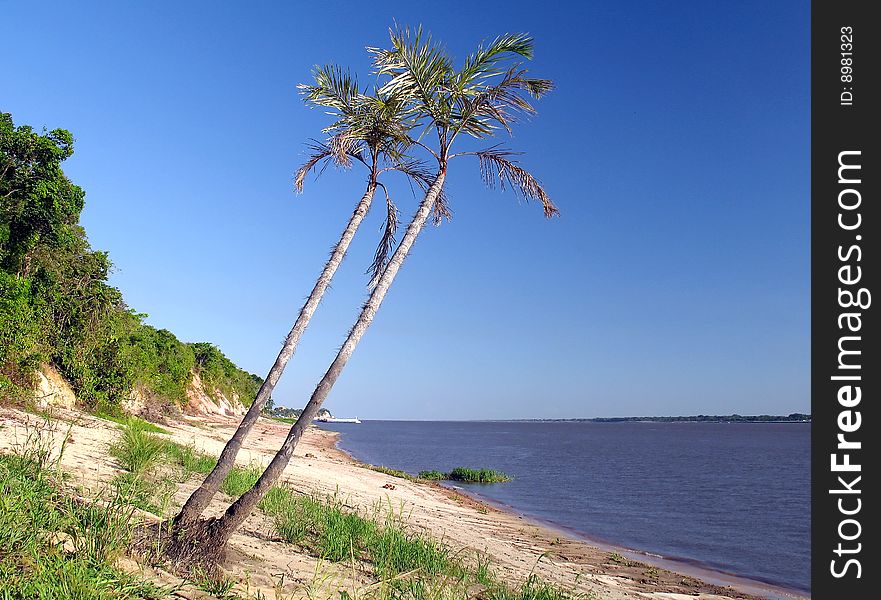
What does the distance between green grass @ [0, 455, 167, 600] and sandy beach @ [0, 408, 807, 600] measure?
15.6 inches

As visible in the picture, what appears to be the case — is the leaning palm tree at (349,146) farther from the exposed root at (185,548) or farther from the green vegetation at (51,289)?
the green vegetation at (51,289)

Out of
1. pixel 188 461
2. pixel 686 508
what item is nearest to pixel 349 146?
pixel 188 461

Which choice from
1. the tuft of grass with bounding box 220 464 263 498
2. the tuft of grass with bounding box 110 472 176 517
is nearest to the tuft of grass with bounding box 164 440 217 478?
the tuft of grass with bounding box 220 464 263 498

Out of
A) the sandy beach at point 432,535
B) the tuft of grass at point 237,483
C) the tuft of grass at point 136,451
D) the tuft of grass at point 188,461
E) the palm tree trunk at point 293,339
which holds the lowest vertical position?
the sandy beach at point 432,535

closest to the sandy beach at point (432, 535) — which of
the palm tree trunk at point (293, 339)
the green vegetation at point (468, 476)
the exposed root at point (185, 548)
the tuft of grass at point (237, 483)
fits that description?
the exposed root at point (185, 548)

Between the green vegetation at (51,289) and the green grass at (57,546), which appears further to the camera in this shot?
the green vegetation at (51,289)

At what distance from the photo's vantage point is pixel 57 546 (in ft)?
16.7

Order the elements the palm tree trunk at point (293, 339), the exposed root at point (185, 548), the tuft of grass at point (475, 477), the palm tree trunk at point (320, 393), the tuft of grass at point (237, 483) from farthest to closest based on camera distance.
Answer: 1. the tuft of grass at point (475, 477)
2. the tuft of grass at point (237, 483)
3. the palm tree trunk at point (293, 339)
4. the palm tree trunk at point (320, 393)
5. the exposed root at point (185, 548)

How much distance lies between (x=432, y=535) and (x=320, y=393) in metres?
7.01

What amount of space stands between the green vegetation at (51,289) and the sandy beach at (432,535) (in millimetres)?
2545

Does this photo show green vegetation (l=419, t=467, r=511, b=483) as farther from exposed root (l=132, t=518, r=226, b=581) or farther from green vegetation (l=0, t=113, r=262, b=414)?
exposed root (l=132, t=518, r=226, b=581)

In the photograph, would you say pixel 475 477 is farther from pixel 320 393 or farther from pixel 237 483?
pixel 320 393

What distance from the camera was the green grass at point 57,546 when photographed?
4.38 metres

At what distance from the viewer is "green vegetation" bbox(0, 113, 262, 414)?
19031 mm
